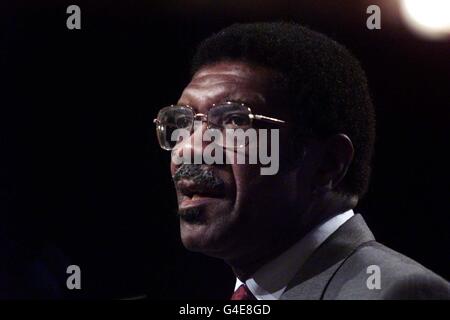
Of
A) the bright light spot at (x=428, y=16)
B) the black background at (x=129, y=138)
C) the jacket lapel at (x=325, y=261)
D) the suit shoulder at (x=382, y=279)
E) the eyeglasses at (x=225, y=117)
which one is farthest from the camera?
the black background at (x=129, y=138)

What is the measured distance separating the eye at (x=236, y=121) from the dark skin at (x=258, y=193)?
37 millimetres

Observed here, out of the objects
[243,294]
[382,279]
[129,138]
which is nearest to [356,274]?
[382,279]

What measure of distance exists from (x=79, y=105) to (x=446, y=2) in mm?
1438

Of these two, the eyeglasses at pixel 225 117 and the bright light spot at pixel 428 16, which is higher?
the bright light spot at pixel 428 16

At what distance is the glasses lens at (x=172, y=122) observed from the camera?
196 cm

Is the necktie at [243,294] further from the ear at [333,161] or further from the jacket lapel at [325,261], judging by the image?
the ear at [333,161]

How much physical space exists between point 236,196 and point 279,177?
130 millimetres

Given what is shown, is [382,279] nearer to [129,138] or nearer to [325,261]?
[325,261]

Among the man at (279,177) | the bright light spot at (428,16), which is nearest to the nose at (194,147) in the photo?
the man at (279,177)

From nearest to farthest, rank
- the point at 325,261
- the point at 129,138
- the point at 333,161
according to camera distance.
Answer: the point at 325,261 → the point at 333,161 → the point at 129,138

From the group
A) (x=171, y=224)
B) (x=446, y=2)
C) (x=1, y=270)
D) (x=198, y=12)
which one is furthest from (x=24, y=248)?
(x=446, y=2)

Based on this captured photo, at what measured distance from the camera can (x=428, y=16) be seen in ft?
8.15

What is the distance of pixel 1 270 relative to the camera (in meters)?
2.74

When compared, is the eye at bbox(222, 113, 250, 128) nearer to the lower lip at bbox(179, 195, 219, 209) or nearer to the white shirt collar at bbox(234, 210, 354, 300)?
the lower lip at bbox(179, 195, 219, 209)
